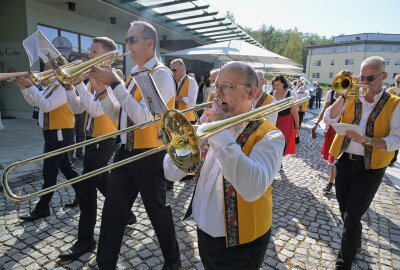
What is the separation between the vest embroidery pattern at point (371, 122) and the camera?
2.90 metres

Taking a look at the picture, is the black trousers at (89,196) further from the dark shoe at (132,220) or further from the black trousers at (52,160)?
the black trousers at (52,160)

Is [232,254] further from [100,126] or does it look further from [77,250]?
[100,126]

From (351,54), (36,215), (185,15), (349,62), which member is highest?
(351,54)

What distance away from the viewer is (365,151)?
293 cm

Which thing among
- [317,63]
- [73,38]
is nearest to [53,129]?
[73,38]

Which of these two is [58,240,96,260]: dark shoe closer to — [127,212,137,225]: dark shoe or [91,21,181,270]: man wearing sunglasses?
[91,21,181,270]: man wearing sunglasses

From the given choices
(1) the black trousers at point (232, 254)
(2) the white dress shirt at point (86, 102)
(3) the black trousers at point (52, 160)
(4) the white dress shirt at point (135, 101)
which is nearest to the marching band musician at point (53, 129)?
(3) the black trousers at point (52, 160)

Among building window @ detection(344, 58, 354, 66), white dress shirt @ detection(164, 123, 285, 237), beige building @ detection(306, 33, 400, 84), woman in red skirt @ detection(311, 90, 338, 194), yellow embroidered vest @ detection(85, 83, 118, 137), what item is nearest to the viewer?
white dress shirt @ detection(164, 123, 285, 237)

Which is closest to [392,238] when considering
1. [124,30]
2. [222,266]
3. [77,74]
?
[222,266]

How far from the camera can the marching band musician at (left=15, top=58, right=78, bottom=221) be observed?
3639 millimetres

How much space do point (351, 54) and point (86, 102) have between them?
212ft

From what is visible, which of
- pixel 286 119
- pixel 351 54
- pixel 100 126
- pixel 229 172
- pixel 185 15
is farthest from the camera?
pixel 351 54

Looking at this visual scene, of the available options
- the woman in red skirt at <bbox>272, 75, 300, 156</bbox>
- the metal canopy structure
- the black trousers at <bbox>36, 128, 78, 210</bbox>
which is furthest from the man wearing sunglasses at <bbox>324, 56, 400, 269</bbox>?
the metal canopy structure

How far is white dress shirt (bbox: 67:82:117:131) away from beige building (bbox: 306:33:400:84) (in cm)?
5693
